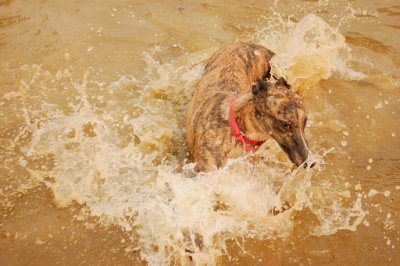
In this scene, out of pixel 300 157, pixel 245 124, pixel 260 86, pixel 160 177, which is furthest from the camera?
pixel 160 177

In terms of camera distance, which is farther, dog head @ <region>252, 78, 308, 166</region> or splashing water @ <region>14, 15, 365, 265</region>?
splashing water @ <region>14, 15, 365, 265</region>

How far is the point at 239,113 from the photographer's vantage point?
3.73 meters

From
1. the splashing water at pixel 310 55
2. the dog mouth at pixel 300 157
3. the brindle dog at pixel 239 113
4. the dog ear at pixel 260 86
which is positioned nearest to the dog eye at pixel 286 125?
the brindle dog at pixel 239 113

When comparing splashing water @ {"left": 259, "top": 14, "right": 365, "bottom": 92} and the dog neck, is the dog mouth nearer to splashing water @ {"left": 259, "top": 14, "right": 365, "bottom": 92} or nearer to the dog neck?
the dog neck

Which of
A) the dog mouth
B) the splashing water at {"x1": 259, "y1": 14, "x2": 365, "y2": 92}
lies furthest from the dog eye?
the splashing water at {"x1": 259, "y1": 14, "x2": 365, "y2": 92}

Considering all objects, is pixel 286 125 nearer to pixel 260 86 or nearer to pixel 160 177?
pixel 260 86

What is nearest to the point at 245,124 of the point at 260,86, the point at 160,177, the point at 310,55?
the point at 260,86

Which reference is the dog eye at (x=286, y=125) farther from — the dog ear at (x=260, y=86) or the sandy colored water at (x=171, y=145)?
the sandy colored water at (x=171, y=145)

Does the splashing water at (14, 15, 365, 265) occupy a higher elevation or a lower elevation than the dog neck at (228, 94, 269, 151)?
lower

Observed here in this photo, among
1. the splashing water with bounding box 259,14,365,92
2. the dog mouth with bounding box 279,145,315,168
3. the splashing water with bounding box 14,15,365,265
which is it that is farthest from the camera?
the splashing water with bounding box 259,14,365,92

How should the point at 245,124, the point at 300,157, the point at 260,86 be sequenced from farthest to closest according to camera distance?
the point at 245,124
the point at 260,86
the point at 300,157

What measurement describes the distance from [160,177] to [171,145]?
33.7 inches

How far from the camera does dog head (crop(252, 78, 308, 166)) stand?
338 centimetres

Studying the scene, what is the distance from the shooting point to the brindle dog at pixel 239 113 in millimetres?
3412
